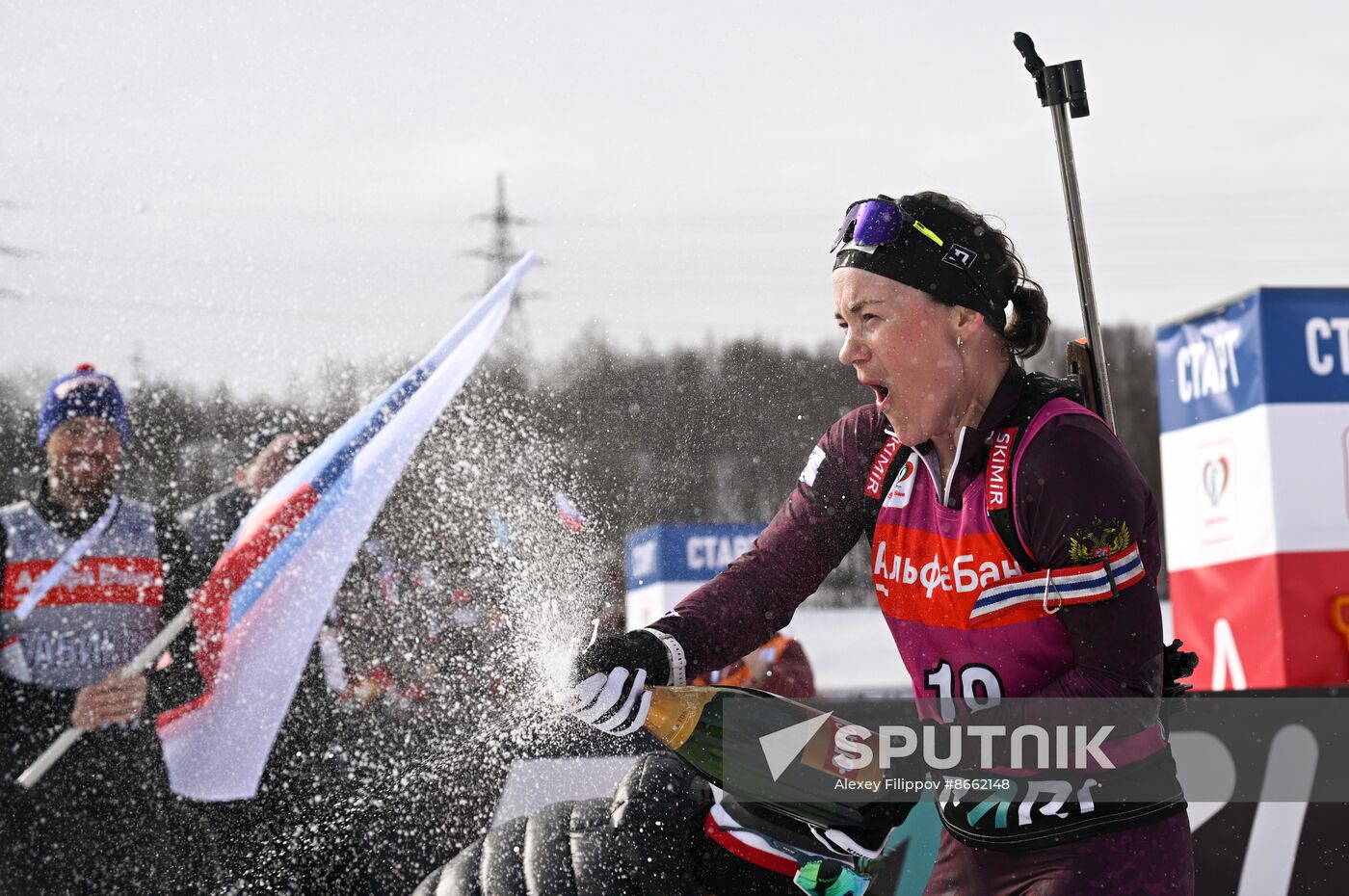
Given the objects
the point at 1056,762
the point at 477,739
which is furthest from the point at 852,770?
the point at 477,739

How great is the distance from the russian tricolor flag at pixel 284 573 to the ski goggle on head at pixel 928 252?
9.66 feet

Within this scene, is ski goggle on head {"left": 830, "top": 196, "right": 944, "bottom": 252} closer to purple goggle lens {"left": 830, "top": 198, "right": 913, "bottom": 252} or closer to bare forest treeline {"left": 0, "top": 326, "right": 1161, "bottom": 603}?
purple goggle lens {"left": 830, "top": 198, "right": 913, "bottom": 252}

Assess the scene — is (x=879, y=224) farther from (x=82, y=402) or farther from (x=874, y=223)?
(x=82, y=402)

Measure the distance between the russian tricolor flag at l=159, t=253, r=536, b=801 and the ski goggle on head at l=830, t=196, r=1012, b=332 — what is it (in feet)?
9.66

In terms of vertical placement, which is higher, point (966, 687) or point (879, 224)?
point (879, 224)

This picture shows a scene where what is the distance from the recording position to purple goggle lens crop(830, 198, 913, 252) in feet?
8.25

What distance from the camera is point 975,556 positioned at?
2.31 meters

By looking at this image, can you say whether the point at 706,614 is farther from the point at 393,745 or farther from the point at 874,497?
the point at 393,745

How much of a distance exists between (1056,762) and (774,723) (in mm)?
542

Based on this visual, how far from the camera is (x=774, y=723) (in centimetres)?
251

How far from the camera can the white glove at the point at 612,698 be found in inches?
95.6

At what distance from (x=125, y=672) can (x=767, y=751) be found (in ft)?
9.70

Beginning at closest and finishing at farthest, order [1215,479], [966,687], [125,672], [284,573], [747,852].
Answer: [966,687] < [747,852] < [125,672] < [284,573] < [1215,479]

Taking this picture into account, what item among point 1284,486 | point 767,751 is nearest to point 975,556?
point 767,751
